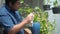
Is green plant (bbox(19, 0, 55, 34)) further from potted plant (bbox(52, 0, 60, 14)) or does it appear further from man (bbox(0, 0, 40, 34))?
man (bbox(0, 0, 40, 34))

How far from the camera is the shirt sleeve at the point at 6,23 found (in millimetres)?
1787

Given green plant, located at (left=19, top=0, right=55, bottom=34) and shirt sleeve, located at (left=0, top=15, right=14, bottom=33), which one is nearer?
shirt sleeve, located at (left=0, top=15, right=14, bottom=33)

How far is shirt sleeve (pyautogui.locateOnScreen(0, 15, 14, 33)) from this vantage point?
179cm

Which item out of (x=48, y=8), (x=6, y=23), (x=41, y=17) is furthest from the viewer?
(x=48, y=8)

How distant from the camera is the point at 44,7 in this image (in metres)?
3.18

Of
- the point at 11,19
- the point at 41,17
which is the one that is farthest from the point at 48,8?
the point at 11,19

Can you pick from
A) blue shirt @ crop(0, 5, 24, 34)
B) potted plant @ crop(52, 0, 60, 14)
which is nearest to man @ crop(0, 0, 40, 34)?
blue shirt @ crop(0, 5, 24, 34)

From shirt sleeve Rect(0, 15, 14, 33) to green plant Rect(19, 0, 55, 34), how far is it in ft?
3.22

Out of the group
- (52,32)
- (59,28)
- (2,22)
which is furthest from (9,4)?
(59,28)

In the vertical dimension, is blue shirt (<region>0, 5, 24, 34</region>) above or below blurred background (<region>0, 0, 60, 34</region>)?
above

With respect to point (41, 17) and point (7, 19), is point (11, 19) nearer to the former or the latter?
point (7, 19)

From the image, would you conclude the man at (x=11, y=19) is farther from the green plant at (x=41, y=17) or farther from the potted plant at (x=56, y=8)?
the potted plant at (x=56, y=8)

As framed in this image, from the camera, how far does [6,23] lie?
1.80 metres

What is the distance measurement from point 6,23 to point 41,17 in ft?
3.90
